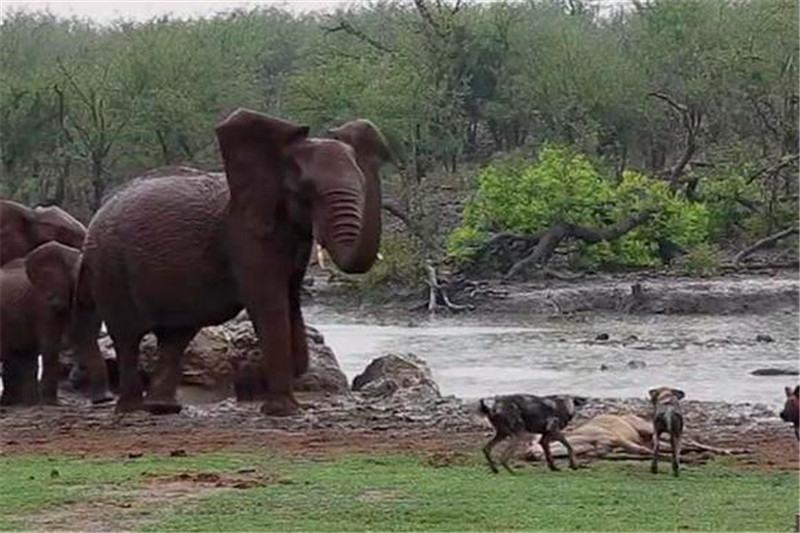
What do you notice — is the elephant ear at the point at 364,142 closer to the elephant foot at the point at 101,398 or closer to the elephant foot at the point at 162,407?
the elephant foot at the point at 162,407

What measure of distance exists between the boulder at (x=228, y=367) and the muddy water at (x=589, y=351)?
261cm

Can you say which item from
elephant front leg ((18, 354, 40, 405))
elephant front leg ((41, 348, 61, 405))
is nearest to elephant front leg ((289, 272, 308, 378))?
elephant front leg ((41, 348, 61, 405))

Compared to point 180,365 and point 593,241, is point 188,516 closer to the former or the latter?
point 180,365

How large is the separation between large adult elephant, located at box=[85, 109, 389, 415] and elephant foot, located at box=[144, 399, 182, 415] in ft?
0.06

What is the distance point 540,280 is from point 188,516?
30.0 m

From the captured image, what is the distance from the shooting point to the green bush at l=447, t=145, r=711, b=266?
39.3 m

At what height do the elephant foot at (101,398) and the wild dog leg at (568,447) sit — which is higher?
the wild dog leg at (568,447)

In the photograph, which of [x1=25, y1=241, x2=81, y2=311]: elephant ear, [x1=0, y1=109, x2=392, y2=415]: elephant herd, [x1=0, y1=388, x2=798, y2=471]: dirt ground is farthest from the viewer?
[x1=25, y1=241, x2=81, y2=311]: elephant ear

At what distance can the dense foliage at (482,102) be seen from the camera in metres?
47.2

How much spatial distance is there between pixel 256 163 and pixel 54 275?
252cm

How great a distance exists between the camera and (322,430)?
14.5 metres

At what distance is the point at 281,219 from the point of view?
1541 cm

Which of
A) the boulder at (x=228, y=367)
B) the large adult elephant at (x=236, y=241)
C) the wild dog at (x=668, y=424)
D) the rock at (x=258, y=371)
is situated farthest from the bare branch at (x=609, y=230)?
the wild dog at (x=668, y=424)

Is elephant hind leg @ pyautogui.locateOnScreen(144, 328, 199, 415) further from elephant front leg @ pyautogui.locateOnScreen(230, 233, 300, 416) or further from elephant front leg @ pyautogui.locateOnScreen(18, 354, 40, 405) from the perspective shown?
elephant front leg @ pyautogui.locateOnScreen(18, 354, 40, 405)
